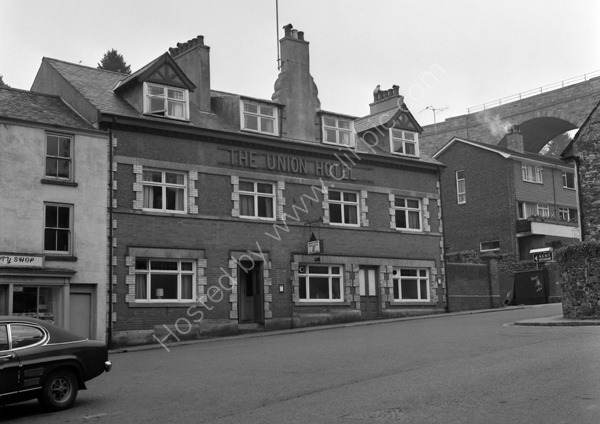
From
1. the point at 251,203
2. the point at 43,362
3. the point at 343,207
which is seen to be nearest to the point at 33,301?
the point at 251,203

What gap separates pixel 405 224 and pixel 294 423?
2648 centimetres

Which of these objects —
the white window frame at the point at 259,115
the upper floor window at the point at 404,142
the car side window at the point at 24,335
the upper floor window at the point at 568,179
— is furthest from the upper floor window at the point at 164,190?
the upper floor window at the point at 568,179

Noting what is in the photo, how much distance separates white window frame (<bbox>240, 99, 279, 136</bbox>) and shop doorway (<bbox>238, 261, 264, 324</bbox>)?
576cm

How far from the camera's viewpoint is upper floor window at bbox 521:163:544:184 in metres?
50.1

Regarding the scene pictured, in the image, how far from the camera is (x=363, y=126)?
37.2 m

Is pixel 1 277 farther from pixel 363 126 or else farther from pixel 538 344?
pixel 363 126

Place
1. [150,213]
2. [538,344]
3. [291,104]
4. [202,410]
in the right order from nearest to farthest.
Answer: [202,410]
[538,344]
[150,213]
[291,104]

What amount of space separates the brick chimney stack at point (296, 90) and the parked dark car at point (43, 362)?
68.6 feet

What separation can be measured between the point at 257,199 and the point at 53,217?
28.5 ft

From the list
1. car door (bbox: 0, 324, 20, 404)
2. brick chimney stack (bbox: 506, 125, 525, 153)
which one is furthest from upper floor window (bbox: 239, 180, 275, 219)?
brick chimney stack (bbox: 506, 125, 525, 153)

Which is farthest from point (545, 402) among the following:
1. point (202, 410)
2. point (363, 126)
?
point (363, 126)

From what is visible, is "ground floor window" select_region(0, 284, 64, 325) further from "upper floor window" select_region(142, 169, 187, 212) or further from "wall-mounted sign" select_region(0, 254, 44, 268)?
"upper floor window" select_region(142, 169, 187, 212)

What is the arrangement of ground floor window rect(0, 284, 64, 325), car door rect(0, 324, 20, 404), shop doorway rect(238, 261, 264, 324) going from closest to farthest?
1. car door rect(0, 324, 20, 404)
2. ground floor window rect(0, 284, 64, 325)
3. shop doorway rect(238, 261, 264, 324)

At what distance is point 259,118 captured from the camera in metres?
32.0
